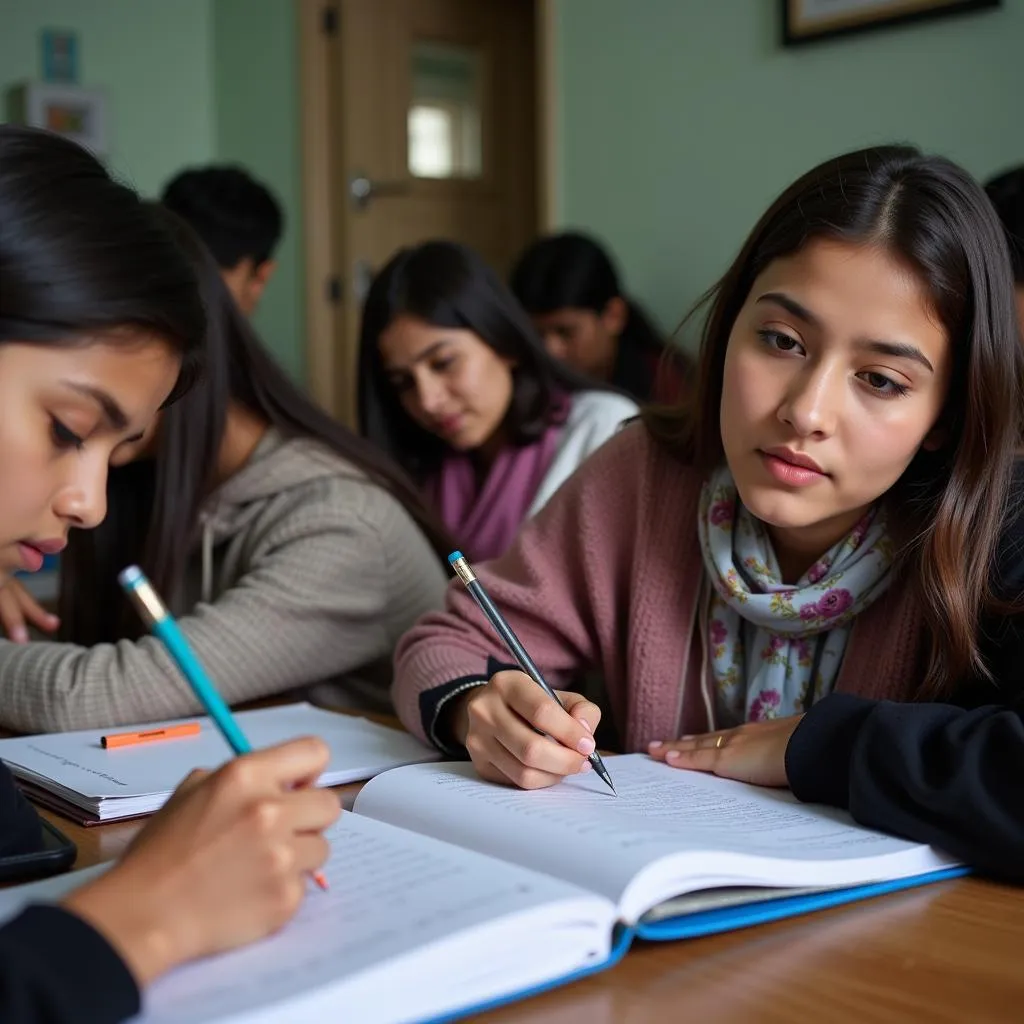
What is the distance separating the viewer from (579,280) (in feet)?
11.2

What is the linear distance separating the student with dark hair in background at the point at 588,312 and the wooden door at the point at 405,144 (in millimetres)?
1118

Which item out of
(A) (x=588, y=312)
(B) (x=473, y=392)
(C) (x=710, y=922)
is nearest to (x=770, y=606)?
(C) (x=710, y=922)

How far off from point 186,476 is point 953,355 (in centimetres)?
94

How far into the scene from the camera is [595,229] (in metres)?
3.63

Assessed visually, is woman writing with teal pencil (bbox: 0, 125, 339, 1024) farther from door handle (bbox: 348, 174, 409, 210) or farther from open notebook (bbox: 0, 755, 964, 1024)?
door handle (bbox: 348, 174, 409, 210)

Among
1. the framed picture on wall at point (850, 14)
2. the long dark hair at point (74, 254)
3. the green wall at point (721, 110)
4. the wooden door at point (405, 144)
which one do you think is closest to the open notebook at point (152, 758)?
the long dark hair at point (74, 254)

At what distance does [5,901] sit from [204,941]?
182 millimetres

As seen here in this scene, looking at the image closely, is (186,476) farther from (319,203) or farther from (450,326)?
(319,203)

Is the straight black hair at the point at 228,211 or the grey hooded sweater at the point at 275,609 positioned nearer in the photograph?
the grey hooded sweater at the point at 275,609

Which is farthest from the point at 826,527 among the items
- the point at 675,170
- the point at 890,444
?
the point at 675,170

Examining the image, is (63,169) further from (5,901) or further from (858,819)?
(858,819)

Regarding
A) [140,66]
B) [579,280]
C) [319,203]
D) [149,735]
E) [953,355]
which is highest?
[140,66]

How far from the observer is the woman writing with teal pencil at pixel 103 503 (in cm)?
59

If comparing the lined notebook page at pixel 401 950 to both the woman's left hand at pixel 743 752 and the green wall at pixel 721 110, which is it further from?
the green wall at pixel 721 110
